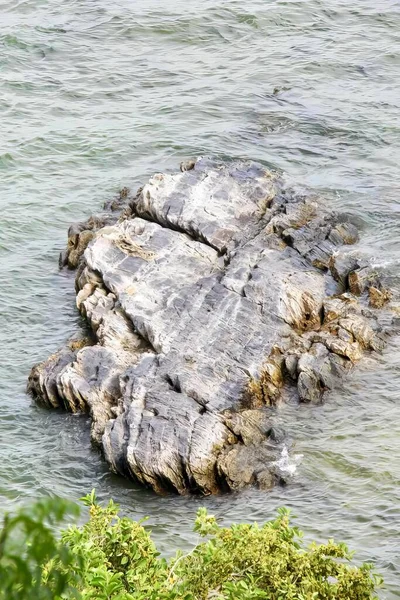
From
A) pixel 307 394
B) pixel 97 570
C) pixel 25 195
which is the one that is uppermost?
pixel 97 570

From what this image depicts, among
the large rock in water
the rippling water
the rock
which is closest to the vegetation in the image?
the rippling water

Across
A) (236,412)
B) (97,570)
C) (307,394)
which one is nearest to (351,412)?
(307,394)

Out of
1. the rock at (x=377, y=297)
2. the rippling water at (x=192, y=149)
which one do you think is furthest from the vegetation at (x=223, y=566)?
the rock at (x=377, y=297)

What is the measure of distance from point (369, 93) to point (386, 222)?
29.2 ft

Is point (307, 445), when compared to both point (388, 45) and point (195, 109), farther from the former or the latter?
point (388, 45)

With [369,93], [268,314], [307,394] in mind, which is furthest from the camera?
[369,93]

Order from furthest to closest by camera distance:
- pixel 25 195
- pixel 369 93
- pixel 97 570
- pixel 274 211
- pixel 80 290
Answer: pixel 369 93 < pixel 25 195 < pixel 274 211 < pixel 80 290 < pixel 97 570

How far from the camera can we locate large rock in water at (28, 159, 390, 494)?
1631 centimetres

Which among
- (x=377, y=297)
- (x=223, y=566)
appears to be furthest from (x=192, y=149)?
(x=223, y=566)

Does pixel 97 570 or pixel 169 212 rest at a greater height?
pixel 97 570

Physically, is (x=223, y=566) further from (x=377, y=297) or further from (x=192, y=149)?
(x=192, y=149)

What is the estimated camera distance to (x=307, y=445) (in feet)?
54.3

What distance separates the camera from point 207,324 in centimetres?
1906

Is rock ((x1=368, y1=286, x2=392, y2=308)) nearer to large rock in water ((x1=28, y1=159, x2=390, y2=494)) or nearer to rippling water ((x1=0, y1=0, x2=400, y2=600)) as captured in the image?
large rock in water ((x1=28, y1=159, x2=390, y2=494))
